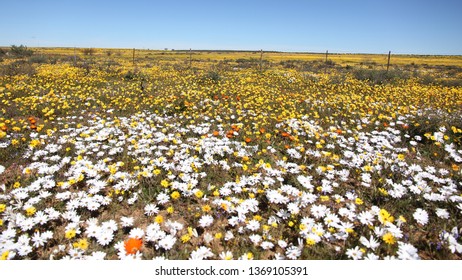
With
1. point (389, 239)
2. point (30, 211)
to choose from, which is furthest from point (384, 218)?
point (30, 211)

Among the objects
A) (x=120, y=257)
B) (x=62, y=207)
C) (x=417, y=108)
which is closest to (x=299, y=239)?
(x=120, y=257)

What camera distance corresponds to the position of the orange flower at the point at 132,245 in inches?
107

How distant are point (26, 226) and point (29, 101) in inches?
290

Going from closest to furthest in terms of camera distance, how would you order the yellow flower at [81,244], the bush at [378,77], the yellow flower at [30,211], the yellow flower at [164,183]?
the yellow flower at [81,244] → the yellow flower at [30,211] → the yellow flower at [164,183] → the bush at [378,77]

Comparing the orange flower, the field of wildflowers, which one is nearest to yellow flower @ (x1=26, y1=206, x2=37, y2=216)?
the field of wildflowers

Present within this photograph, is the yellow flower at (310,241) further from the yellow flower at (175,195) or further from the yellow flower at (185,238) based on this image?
the yellow flower at (175,195)

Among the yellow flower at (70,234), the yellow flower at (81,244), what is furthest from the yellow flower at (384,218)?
the yellow flower at (70,234)

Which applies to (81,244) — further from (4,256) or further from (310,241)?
(310,241)

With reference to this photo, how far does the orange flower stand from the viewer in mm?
2729

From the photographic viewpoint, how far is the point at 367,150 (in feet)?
17.4

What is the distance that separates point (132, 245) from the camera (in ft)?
9.11

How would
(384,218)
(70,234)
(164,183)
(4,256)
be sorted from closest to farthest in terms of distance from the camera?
(4,256)
(70,234)
(384,218)
(164,183)

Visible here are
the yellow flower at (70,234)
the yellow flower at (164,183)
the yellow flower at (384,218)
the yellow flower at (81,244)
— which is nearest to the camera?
the yellow flower at (81,244)

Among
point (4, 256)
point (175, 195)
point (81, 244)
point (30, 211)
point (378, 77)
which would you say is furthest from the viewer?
point (378, 77)
